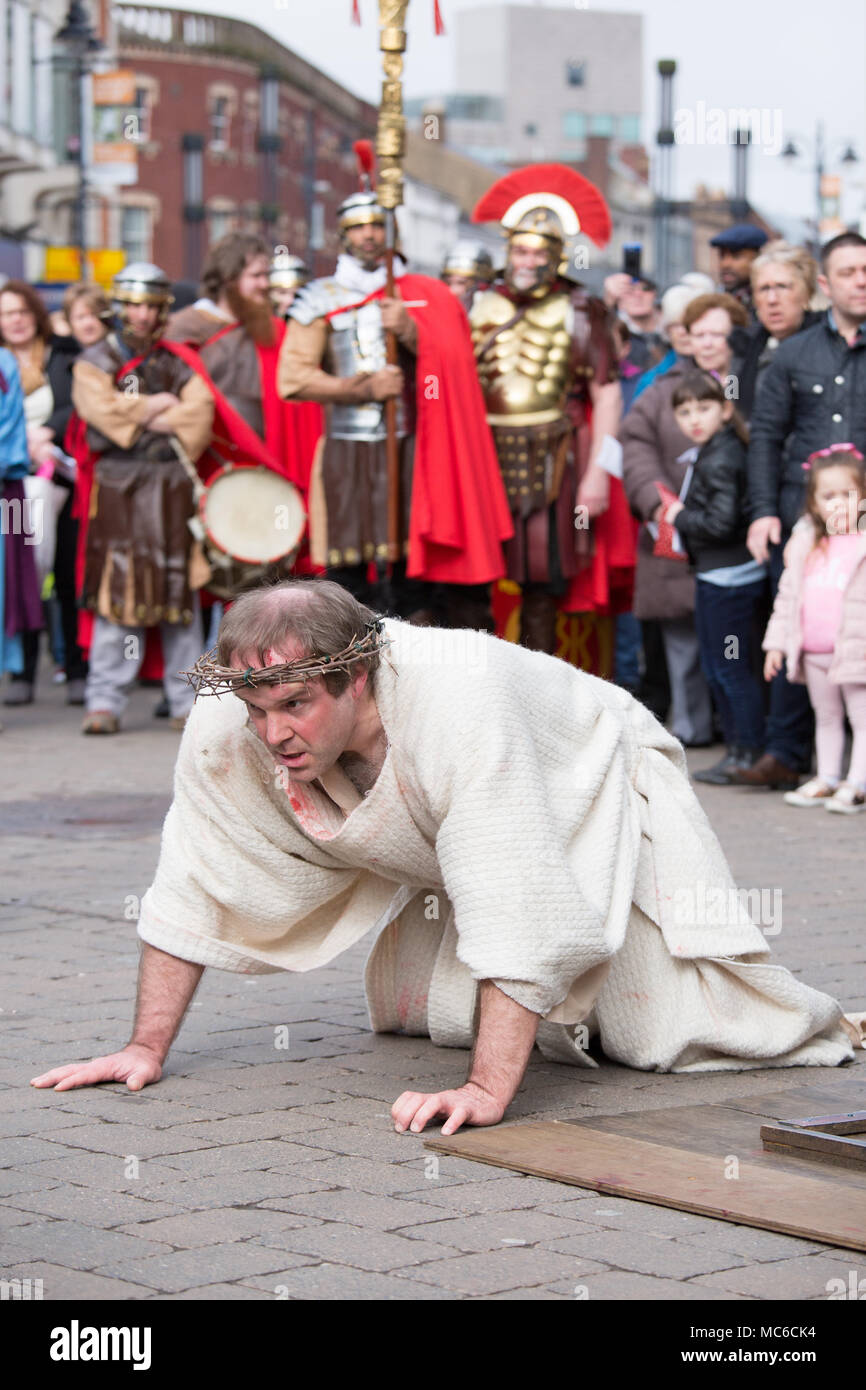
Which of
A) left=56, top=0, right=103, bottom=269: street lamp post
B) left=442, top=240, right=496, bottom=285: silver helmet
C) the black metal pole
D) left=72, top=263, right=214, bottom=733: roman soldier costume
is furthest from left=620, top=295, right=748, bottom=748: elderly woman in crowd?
the black metal pole

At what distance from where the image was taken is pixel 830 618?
8.91 meters

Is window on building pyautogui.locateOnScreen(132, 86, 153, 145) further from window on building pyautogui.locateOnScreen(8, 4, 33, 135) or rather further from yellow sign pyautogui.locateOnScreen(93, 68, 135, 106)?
yellow sign pyautogui.locateOnScreen(93, 68, 135, 106)

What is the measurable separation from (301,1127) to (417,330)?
671 centimetres

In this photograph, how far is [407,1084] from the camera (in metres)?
4.68

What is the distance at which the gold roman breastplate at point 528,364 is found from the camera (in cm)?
1098

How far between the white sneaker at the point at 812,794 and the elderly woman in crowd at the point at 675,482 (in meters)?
1.57

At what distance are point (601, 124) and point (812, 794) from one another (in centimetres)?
9781

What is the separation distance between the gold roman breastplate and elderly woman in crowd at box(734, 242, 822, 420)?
98 centimetres

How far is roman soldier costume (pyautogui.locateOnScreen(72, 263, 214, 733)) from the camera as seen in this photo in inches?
441

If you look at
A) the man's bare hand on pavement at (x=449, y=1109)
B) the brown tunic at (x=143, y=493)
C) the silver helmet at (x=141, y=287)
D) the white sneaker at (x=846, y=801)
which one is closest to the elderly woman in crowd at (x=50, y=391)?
the brown tunic at (x=143, y=493)

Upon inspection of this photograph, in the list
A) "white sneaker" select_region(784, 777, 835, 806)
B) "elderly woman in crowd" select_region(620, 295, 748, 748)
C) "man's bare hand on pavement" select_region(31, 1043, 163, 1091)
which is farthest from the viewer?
"elderly woman in crowd" select_region(620, 295, 748, 748)

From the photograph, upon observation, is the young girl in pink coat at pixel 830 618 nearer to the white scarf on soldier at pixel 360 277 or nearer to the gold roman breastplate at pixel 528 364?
the gold roman breastplate at pixel 528 364
